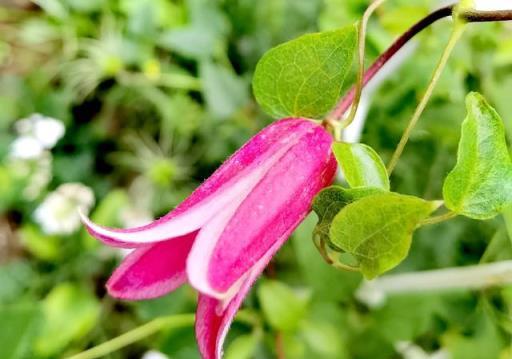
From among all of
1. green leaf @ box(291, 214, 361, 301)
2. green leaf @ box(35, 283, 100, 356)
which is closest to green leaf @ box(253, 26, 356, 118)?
green leaf @ box(291, 214, 361, 301)

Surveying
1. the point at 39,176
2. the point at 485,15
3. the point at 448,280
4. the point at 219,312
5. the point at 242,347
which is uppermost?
the point at 485,15

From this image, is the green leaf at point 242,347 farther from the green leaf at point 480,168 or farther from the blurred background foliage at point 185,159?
the green leaf at point 480,168

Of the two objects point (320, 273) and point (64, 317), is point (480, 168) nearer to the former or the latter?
point (320, 273)

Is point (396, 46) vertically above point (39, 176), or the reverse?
point (396, 46)

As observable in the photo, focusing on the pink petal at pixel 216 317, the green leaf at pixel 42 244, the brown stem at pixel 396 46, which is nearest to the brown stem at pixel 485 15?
the brown stem at pixel 396 46

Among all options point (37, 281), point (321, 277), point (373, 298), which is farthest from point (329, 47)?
point (37, 281)

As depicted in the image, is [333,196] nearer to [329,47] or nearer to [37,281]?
[329,47]

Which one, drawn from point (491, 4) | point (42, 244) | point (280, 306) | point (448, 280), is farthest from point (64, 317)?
point (491, 4)
